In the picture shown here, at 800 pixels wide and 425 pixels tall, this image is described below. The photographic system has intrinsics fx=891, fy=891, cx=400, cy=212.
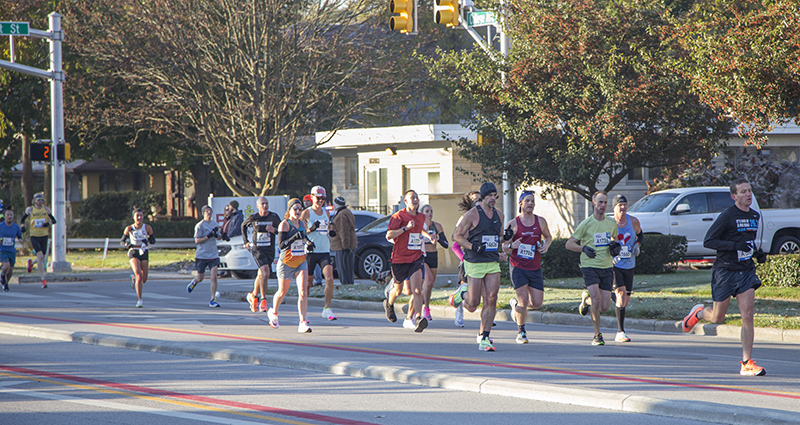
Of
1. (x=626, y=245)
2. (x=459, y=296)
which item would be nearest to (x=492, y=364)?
(x=626, y=245)

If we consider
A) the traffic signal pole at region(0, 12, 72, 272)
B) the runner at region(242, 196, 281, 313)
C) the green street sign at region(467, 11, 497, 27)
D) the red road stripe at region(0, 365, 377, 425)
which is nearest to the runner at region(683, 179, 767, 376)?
the red road stripe at region(0, 365, 377, 425)

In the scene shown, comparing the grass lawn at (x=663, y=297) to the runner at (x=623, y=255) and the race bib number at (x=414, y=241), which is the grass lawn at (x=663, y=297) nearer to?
the runner at (x=623, y=255)

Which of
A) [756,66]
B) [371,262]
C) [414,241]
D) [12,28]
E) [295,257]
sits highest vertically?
[12,28]

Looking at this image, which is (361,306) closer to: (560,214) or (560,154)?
(560,154)

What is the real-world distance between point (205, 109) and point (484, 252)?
1791 cm

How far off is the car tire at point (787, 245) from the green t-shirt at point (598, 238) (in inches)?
444

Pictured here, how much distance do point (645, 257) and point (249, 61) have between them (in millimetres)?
12921

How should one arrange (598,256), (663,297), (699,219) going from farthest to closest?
1. (699,219)
2. (663,297)
3. (598,256)

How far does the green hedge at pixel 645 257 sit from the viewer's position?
1920 centimetres

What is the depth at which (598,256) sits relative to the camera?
437 inches

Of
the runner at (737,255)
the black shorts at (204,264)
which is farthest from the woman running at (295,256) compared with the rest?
the runner at (737,255)

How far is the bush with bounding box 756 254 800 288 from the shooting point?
639 inches

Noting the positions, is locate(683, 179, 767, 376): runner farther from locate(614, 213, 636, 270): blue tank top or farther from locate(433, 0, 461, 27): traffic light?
locate(433, 0, 461, 27): traffic light

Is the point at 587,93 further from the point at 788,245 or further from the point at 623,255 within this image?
the point at 623,255
